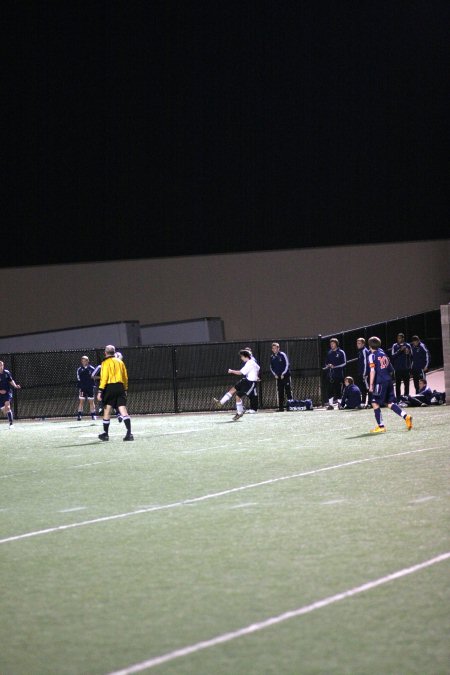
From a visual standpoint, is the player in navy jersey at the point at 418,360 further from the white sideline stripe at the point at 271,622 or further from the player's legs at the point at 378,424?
the white sideline stripe at the point at 271,622

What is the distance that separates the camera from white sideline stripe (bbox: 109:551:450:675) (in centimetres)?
659

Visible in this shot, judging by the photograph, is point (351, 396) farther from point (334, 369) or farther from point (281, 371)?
point (281, 371)

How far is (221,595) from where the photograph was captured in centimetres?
827

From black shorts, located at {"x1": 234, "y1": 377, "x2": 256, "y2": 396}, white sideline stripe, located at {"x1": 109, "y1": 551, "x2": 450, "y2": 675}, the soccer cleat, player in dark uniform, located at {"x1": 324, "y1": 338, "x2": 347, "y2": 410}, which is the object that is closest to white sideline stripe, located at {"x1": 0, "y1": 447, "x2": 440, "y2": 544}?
the soccer cleat

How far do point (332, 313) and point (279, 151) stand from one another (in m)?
7.48

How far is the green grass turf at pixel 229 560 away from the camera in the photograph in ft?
22.3

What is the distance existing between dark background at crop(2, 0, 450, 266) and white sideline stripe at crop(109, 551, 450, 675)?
40.1 m

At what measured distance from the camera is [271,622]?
742 cm

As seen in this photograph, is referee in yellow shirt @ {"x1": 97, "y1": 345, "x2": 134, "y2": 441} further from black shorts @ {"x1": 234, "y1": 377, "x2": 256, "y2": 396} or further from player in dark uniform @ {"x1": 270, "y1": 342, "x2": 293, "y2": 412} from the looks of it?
player in dark uniform @ {"x1": 270, "y1": 342, "x2": 293, "y2": 412}

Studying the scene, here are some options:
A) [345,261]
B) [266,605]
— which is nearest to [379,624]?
[266,605]

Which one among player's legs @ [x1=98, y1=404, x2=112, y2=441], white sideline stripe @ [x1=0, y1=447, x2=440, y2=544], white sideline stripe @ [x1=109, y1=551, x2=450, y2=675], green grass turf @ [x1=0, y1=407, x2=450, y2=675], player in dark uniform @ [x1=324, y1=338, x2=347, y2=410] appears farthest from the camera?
player in dark uniform @ [x1=324, y1=338, x2=347, y2=410]

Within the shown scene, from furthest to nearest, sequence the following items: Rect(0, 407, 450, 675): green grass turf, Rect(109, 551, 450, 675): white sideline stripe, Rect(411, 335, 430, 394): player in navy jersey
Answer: Rect(411, 335, 430, 394): player in navy jersey < Rect(0, 407, 450, 675): green grass turf < Rect(109, 551, 450, 675): white sideline stripe

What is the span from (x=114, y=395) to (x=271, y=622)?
49.2 feet

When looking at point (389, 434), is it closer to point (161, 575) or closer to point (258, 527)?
point (258, 527)
